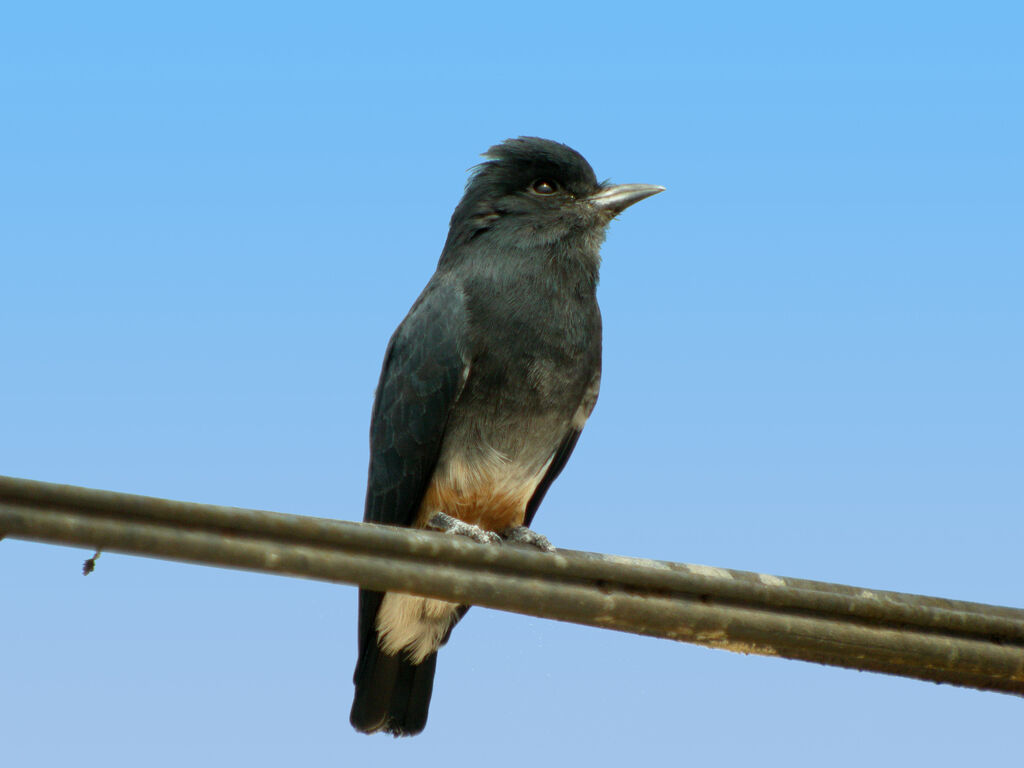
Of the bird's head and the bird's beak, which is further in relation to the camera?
the bird's beak

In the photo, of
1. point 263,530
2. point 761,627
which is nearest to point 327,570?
point 263,530

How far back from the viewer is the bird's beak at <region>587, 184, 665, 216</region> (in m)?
6.18

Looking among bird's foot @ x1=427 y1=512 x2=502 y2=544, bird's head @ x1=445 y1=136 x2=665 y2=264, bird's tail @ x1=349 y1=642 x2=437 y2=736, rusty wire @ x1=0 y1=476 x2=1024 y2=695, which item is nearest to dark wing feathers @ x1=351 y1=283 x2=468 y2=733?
bird's tail @ x1=349 y1=642 x2=437 y2=736

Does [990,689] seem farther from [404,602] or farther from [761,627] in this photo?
[404,602]

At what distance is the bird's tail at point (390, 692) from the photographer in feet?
→ 17.3

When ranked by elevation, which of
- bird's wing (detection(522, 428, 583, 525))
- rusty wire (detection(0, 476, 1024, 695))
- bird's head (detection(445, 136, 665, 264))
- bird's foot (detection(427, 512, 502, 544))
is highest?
bird's head (detection(445, 136, 665, 264))

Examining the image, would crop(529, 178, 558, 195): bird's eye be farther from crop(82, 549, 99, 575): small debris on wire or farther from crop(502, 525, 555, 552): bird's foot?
crop(82, 549, 99, 575): small debris on wire

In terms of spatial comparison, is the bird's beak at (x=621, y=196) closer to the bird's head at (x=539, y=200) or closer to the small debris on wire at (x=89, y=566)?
the bird's head at (x=539, y=200)

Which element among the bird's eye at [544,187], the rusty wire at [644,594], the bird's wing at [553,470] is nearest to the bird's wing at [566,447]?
the bird's wing at [553,470]

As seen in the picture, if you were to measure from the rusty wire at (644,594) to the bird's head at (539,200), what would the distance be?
3.15 m

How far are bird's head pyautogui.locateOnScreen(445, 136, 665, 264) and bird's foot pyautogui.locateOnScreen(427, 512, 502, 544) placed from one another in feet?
4.51

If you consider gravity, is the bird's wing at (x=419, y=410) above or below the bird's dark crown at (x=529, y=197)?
below

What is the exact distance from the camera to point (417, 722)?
534cm

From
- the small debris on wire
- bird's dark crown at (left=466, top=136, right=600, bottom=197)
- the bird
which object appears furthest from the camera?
bird's dark crown at (left=466, top=136, right=600, bottom=197)
